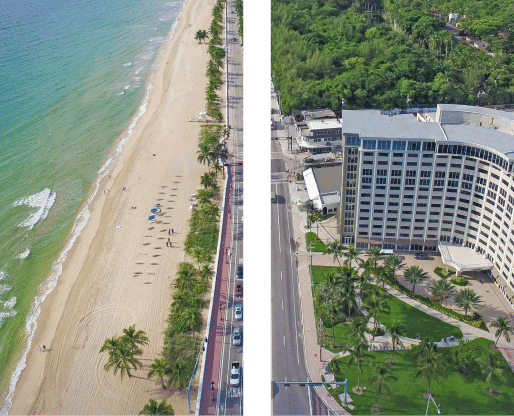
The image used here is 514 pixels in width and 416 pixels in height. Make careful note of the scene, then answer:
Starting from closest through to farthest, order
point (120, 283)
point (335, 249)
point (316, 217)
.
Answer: point (335, 249), point (120, 283), point (316, 217)

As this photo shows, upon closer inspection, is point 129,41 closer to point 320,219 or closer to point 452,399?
point 320,219

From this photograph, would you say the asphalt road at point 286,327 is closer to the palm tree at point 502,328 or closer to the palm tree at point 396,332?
the palm tree at point 396,332

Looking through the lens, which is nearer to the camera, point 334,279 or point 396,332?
point 396,332

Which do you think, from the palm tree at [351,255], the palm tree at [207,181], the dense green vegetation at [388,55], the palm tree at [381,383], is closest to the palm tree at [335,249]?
the palm tree at [351,255]

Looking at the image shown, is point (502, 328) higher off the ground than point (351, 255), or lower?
lower

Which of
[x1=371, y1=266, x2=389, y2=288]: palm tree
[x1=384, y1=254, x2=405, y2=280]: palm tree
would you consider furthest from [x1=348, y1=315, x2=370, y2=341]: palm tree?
[x1=384, y1=254, x2=405, y2=280]: palm tree

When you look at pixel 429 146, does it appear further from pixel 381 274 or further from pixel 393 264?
pixel 381 274

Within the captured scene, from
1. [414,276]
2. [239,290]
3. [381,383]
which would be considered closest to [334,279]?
[414,276]
